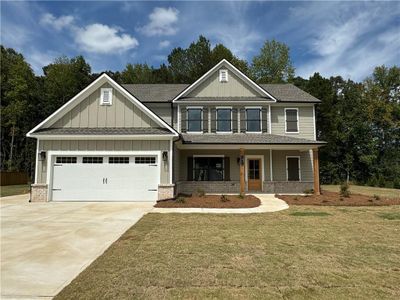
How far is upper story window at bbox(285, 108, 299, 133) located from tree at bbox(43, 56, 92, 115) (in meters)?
28.1

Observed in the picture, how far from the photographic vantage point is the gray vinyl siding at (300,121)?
60.6 ft

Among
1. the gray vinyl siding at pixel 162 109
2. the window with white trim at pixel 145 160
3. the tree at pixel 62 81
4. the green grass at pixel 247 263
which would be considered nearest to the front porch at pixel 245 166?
the gray vinyl siding at pixel 162 109

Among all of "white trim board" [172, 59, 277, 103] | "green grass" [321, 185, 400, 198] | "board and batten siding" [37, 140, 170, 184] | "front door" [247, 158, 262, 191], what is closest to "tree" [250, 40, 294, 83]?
"white trim board" [172, 59, 277, 103]

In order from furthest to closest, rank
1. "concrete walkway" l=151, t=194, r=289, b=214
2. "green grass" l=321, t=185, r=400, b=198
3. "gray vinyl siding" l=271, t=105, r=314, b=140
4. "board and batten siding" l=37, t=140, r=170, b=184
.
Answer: "gray vinyl siding" l=271, t=105, r=314, b=140 → "green grass" l=321, t=185, r=400, b=198 → "board and batten siding" l=37, t=140, r=170, b=184 → "concrete walkway" l=151, t=194, r=289, b=214

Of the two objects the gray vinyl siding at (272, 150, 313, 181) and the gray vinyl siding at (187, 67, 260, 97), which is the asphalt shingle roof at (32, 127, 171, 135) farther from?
the gray vinyl siding at (272, 150, 313, 181)

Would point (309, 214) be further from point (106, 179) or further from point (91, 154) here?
point (91, 154)

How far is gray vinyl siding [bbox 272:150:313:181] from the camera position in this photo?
17953 mm

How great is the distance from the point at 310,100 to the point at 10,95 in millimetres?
32603

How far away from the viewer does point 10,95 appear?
3159 centimetres

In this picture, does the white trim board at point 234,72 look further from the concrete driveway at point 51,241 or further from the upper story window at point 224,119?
the concrete driveway at point 51,241

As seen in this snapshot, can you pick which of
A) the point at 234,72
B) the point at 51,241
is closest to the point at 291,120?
the point at 234,72

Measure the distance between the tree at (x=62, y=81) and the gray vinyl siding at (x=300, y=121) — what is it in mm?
27515

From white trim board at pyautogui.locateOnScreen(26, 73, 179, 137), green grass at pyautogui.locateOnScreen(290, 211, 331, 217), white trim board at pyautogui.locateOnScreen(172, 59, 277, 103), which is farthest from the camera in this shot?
white trim board at pyautogui.locateOnScreen(172, 59, 277, 103)

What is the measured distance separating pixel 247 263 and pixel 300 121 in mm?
15655
